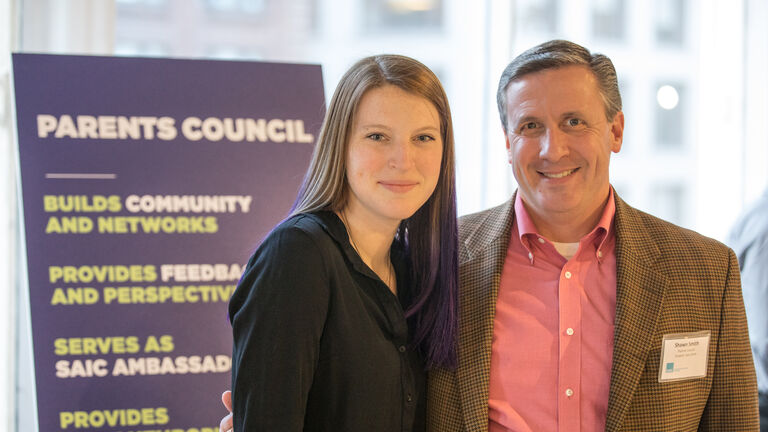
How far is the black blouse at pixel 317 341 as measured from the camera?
53.9 inches

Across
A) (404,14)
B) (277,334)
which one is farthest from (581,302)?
(404,14)

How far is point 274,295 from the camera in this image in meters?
1.39

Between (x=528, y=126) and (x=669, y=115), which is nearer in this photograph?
(x=528, y=126)

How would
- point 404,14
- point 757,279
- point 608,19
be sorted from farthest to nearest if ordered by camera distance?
point 608,19 < point 404,14 < point 757,279

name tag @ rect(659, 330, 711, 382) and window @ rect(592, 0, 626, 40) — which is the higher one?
window @ rect(592, 0, 626, 40)

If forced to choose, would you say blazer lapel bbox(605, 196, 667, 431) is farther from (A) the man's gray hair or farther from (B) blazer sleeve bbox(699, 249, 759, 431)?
(A) the man's gray hair

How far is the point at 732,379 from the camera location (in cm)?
172

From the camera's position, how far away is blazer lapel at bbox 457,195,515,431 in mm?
1692

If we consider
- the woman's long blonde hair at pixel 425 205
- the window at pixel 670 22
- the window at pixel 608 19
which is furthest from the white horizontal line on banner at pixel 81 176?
the window at pixel 670 22

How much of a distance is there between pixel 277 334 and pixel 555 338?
767mm

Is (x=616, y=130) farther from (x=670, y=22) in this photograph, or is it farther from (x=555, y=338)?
(x=670, y=22)

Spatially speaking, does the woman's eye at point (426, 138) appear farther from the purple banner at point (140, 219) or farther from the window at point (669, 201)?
the window at point (669, 201)

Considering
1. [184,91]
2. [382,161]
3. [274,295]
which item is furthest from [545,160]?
[184,91]

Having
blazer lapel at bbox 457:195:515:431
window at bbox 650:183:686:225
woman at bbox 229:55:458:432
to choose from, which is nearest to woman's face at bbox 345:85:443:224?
woman at bbox 229:55:458:432
